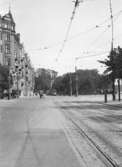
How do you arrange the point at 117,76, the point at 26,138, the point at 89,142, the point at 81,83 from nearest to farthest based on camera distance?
the point at 89,142, the point at 26,138, the point at 117,76, the point at 81,83

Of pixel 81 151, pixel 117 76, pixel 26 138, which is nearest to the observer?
pixel 81 151

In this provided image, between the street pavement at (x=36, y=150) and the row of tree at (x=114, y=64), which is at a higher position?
the row of tree at (x=114, y=64)

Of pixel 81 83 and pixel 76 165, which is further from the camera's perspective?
pixel 81 83

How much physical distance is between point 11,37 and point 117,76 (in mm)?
71048

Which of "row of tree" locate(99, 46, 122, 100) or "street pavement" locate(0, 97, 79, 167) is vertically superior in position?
"row of tree" locate(99, 46, 122, 100)

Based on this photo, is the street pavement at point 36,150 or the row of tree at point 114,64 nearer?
the street pavement at point 36,150

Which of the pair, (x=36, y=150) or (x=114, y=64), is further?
(x=114, y=64)

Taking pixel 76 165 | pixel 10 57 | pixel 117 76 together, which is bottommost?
pixel 76 165

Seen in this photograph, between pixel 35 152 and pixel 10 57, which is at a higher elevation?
pixel 10 57

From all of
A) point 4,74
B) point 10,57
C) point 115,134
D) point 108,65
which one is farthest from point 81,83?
point 115,134

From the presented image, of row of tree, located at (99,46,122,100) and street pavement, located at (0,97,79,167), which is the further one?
row of tree, located at (99,46,122,100)

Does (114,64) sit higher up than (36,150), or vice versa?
(114,64)

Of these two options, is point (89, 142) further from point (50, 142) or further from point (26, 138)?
point (26, 138)

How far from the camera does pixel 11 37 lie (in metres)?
113
